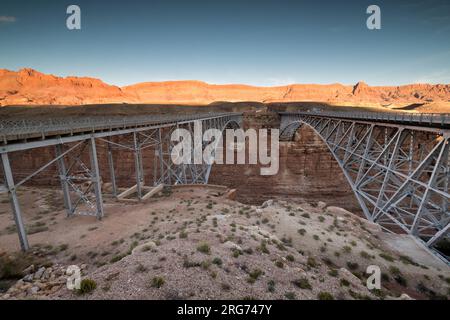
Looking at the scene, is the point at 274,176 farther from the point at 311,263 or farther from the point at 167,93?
the point at 167,93

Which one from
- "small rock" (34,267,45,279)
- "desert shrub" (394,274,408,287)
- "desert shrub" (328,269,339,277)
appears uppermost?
"small rock" (34,267,45,279)

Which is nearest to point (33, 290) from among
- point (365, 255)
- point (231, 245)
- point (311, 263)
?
point (231, 245)

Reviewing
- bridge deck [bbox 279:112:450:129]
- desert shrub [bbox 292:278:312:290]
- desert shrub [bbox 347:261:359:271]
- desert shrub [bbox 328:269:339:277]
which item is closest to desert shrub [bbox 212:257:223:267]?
desert shrub [bbox 292:278:312:290]

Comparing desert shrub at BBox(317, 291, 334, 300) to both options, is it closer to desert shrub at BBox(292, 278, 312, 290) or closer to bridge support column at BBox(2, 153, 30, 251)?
desert shrub at BBox(292, 278, 312, 290)

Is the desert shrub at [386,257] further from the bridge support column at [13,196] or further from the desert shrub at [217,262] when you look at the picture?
the bridge support column at [13,196]

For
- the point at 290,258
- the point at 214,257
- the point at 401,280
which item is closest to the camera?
the point at 214,257

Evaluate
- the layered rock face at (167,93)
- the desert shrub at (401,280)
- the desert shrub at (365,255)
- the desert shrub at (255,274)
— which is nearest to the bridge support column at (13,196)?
the desert shrub at (255,274)
